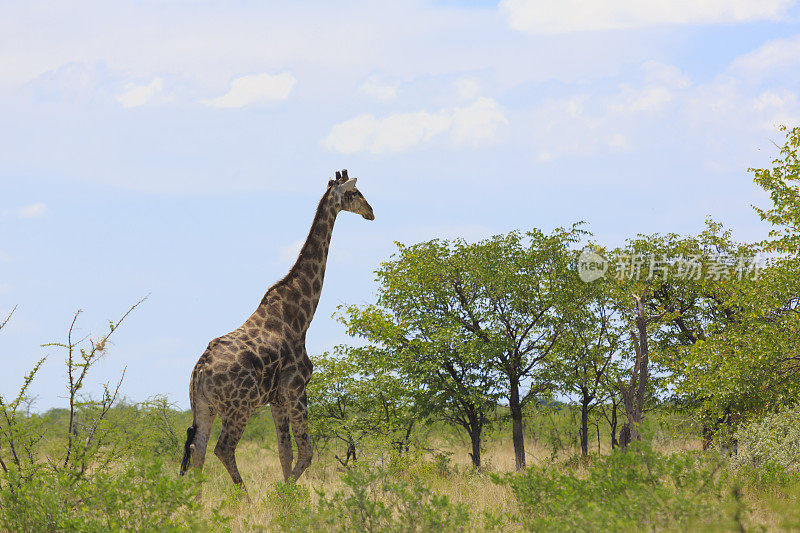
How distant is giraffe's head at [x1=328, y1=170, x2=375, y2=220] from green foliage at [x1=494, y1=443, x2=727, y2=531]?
5992 mm

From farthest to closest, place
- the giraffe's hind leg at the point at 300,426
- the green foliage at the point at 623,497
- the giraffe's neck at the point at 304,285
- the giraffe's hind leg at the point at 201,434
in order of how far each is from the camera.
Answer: the giraffe's neck at the point at 304,285
the giraffe's hind leg at the point at 300,426
the giraffe's hind leg at the point at 201,434
the green foliage at the point at 623,497

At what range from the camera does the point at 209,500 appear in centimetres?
1267

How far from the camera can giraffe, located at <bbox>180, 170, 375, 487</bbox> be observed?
11367 mm

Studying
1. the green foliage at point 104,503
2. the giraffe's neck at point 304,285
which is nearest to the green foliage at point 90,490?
the green foliage at point 104,503

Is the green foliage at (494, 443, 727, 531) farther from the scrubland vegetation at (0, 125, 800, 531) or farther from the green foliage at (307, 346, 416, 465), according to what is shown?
the green foliage at (307, 346, 416, 465)

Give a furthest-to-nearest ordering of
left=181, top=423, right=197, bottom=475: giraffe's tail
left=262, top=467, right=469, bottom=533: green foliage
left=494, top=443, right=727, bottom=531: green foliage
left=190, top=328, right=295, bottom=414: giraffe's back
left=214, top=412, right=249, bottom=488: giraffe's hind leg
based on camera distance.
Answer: left=214, top=412, right=249, bottom=488: giraffe's hind leg
left=190, top=328, right=295, bottom=414: giraffe's back
left=181, top=423, right=197, bottom=475: giraffe's tail
left=262, top=467, right=469, bottom=533: green foliage
left=494, top=443, right=727, bottom=531: green foliage

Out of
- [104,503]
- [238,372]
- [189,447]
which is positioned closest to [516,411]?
[238,372]

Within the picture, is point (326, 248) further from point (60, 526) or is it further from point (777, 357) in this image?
point (777, 357)

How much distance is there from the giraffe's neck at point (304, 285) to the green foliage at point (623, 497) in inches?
191

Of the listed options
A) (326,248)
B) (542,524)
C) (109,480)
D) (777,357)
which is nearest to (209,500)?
(109,480)

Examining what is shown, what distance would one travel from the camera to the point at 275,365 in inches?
475

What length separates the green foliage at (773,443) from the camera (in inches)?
609

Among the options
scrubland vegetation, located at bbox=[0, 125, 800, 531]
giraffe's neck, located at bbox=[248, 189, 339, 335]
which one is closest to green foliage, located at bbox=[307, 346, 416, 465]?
scrubland vegetation, located at bbox=[0, 125, 800, 531]

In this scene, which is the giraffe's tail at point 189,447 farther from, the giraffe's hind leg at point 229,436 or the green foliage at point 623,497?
the green foliage at point 623,497
